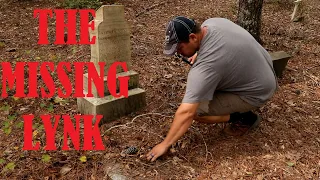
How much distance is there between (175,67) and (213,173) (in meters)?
2.65

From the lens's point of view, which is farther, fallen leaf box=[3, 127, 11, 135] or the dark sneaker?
fallen leaf box=[3, 127, 11, 135]

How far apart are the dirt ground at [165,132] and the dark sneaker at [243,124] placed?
0.09m

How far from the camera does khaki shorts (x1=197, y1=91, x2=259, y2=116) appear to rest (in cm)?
321

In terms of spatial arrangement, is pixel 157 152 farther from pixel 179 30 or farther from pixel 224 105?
pixel 179 30

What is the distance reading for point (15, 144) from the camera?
3.51m

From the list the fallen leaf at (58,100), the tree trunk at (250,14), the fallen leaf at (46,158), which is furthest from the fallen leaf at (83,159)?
the tree trunk at (250,14)

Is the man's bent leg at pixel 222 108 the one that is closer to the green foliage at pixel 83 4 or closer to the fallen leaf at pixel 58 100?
the fallen leaf at pixel 58 100

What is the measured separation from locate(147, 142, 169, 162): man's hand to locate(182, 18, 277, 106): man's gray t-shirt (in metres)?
0.55

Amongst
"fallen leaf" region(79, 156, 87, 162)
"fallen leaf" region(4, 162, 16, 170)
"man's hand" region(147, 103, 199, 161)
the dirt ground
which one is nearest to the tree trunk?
the dirt ground

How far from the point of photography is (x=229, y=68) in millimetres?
2871

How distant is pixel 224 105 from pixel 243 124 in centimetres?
52

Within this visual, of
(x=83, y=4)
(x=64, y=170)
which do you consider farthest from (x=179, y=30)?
(x=83, y=4)

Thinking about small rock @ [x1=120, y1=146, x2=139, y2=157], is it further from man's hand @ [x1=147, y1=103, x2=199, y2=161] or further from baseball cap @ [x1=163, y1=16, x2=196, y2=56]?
baseball cap @ [x1=163, y1=16, x2=196, y2=56]

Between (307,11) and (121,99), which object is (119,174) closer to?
(121,99)
